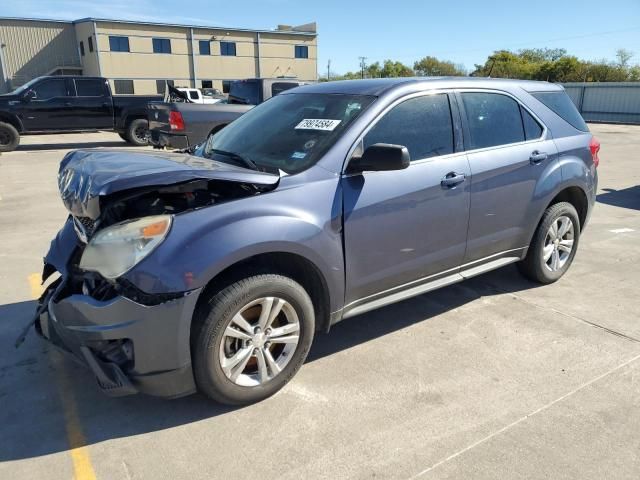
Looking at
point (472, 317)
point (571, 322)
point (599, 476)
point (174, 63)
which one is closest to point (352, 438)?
point (599, 476)

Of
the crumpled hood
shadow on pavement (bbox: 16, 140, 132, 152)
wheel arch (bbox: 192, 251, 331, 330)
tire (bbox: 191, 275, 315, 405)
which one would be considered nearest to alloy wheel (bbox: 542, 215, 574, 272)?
wheel arch (bbox: 192, 251, 331, 330)

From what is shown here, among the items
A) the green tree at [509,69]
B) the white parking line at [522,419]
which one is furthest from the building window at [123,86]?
the white parking line at [522,419]

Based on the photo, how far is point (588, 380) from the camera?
313 centimetres

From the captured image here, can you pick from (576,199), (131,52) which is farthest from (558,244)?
(131,52)

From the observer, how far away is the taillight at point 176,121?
1007 cm

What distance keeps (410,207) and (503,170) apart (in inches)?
40.3

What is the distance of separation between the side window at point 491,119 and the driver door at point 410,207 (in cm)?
18

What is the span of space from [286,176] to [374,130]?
0.72 m

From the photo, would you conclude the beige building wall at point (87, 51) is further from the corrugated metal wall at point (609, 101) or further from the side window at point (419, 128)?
the side window at point (419, 128)

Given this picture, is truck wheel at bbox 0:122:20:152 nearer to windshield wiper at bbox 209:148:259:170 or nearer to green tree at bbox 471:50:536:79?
windshield wiper at bbox 209:148:259:170

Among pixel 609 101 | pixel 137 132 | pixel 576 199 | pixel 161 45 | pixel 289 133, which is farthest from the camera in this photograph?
pixel 161 45

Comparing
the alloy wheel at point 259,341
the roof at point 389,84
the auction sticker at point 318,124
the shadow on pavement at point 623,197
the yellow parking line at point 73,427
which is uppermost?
the roof at point 389,84

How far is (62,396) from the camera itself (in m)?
2.99

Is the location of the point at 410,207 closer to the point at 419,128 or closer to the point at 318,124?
the point at 419,128
